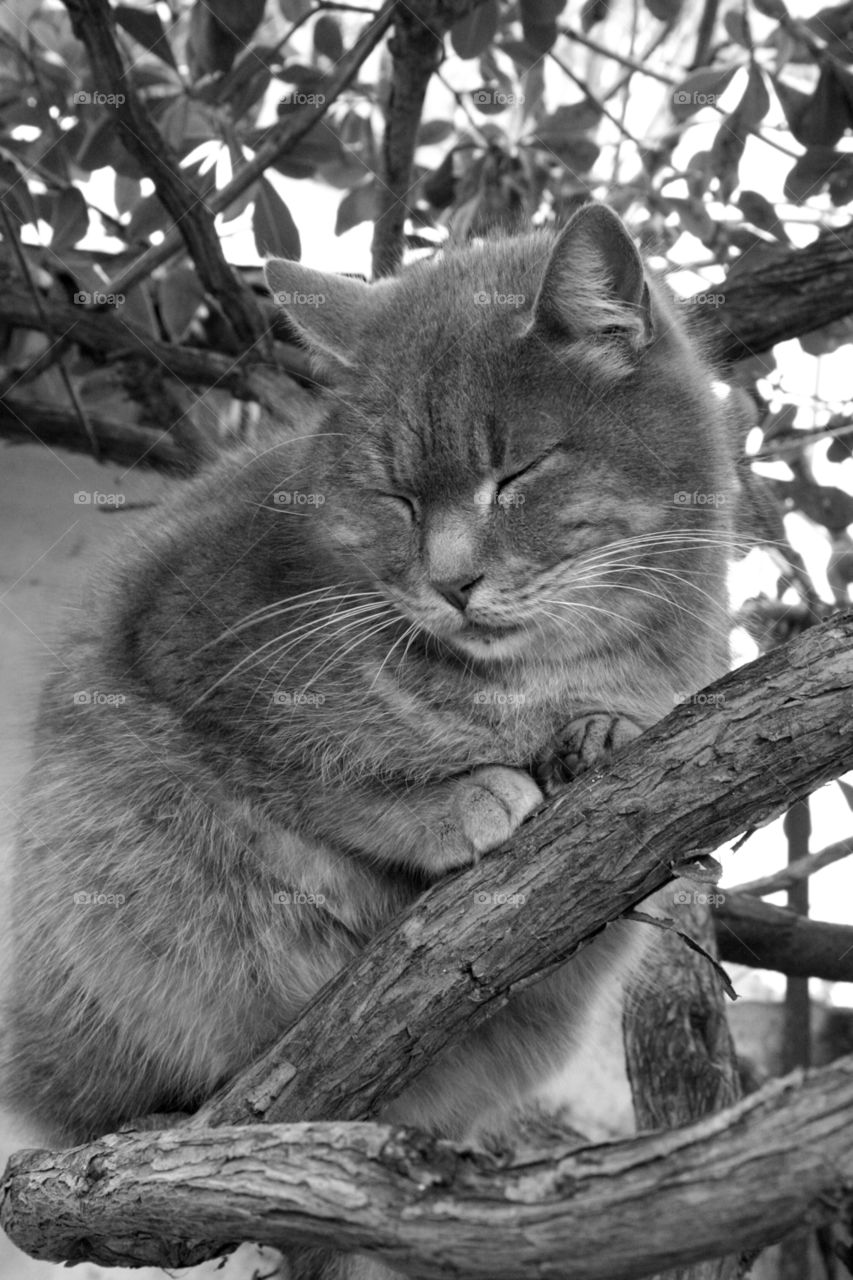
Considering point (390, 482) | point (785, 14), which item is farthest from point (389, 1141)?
point (785, 14)

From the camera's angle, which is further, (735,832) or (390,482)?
(390,482)

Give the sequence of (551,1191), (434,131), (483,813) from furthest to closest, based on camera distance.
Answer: (434,131) < (483,813) < (551,1191)

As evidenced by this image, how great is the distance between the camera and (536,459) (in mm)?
1940

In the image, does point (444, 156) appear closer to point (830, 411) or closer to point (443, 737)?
point (830, 411)

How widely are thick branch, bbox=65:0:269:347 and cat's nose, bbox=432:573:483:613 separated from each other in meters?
1.31

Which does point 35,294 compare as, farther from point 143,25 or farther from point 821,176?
point 821,176

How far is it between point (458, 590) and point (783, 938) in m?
1.71

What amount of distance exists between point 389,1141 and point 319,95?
241 centimetres

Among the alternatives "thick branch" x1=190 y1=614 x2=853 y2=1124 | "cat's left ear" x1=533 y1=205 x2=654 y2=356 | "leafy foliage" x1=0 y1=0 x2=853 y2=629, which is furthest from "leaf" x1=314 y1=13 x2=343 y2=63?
"thick branch" x1=190 y1=614 x2=853 y2=1124

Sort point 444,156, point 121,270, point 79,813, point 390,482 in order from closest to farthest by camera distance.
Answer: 1. point 390,482
2. point 79,813
3. point 121,270
4. point 444,156

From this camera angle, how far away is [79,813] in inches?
87.7

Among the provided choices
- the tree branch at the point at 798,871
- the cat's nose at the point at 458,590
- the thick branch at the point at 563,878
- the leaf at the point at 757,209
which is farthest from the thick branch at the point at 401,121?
the tree branch at the point at 798,871

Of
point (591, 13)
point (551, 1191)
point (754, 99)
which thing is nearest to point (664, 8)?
point (591, 13)

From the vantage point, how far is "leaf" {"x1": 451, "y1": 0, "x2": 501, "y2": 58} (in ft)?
9.46
